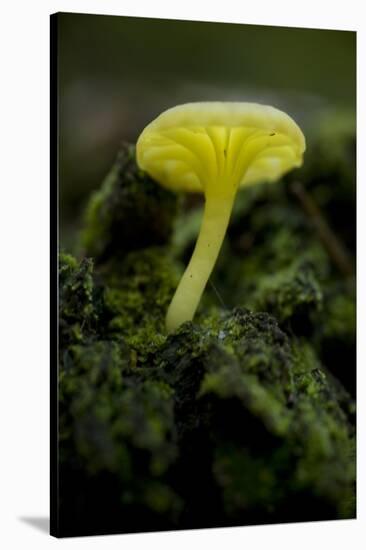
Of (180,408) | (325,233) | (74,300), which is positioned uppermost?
(325,233)

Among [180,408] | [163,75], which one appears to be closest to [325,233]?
[163,75]

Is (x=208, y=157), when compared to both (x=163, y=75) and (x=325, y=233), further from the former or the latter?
(x=325, y=233)

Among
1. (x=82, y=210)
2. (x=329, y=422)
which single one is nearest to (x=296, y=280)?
(x=329, y=422)

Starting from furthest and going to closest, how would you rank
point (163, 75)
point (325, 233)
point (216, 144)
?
point (325, 233) < point (163, 75) < point (216, 144)

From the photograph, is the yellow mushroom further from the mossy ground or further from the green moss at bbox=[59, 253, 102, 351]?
the green moss at bbox=[59, 253, 102, 351]

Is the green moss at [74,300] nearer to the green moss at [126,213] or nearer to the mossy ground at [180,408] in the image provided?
the mossy ground at [180,408]

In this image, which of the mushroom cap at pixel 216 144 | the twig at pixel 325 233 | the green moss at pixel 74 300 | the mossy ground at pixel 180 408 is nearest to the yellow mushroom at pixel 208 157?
the mushroom cap at pixel 216 144

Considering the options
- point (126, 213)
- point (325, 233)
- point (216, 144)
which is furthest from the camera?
point (325, 233)
